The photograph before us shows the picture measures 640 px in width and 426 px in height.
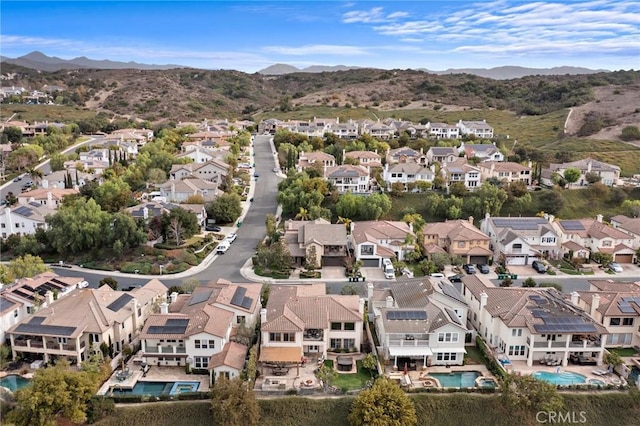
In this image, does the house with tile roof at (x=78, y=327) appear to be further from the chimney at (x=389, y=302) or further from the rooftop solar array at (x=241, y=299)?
the chimney at (x=389, y=302)

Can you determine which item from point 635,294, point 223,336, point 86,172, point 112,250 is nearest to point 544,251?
point 635,294

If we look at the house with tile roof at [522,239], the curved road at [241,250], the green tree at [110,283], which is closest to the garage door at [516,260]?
the house with tile roof at [522,239]

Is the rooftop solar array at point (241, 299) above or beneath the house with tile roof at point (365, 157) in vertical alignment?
beneath

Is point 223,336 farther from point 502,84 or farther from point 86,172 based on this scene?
point 502,84

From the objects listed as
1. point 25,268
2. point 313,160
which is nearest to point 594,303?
point 25,268

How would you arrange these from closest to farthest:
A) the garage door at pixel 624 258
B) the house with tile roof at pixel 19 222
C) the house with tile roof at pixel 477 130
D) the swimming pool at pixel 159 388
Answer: the swimming pool at pixel 159 388 < the garage door at pixel 624 258 < the house with tile roof at pixel 19 222 < the house with tile roof at pixel 477 130

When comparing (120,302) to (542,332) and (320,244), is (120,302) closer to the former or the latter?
(320,244)

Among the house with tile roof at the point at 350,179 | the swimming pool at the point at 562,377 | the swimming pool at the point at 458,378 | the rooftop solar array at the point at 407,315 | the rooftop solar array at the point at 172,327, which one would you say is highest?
the house with tile roof at the point at 350,179
